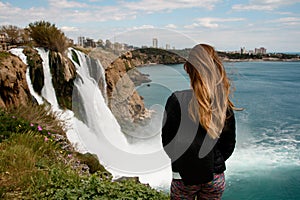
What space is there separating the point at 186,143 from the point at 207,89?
1.14 ft

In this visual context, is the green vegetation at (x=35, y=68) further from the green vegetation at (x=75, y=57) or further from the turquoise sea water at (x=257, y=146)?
the turquoise sea water at (x=257, y=146)

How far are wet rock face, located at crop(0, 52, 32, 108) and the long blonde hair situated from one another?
245 inches

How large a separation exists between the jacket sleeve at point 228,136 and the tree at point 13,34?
1250 centimetres

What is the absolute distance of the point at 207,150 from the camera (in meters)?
1.79

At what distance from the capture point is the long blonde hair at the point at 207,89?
1716mm

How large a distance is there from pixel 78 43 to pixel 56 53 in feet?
24.0

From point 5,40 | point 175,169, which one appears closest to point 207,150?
point 175,169

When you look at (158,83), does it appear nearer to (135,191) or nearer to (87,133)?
(135,191)

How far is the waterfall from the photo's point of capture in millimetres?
9406

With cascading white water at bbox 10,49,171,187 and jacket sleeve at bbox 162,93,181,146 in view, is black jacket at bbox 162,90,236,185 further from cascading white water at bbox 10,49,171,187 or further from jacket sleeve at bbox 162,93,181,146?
cascading white water at bbox 10,49,171,187

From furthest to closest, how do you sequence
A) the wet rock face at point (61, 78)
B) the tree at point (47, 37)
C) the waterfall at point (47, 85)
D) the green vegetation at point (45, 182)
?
the tree at point (47, 37) < the wet rock face at point (61, 78) < the waterfall at point (47, 85) < the green vegetation at point (45, 182)

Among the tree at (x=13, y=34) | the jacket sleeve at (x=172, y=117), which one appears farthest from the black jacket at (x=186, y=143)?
the tree at (x=13, y=34)

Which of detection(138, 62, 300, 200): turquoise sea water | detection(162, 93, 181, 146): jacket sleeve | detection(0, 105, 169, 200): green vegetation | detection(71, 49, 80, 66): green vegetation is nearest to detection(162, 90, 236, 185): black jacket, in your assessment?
detection(162, 93, 181, 146): jacket sleeve

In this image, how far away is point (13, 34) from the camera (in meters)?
12.6
